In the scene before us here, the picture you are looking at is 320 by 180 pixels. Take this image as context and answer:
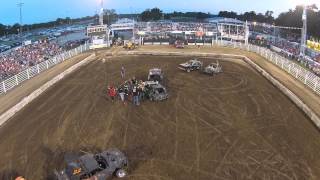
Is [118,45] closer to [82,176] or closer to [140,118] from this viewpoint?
[140,118]

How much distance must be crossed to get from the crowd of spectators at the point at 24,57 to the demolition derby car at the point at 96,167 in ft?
91.2

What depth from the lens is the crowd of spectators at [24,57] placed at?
4706 centimetres

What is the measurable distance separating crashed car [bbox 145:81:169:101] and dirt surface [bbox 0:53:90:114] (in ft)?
32.7

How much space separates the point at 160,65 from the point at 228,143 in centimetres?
2259

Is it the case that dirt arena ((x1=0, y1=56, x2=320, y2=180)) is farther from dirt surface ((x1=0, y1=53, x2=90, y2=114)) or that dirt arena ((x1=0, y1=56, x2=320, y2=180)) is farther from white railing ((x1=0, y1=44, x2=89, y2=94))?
white railing ((x1=0, y1=44, x2=89, y2=94))

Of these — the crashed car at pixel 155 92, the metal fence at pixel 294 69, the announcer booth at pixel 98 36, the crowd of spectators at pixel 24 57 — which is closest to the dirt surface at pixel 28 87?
the crowd of spectators at pixel 24 57

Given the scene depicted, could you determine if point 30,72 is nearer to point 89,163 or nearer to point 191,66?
point 191,66

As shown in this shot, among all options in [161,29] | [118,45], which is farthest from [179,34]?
[118,45]

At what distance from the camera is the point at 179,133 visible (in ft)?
81.7

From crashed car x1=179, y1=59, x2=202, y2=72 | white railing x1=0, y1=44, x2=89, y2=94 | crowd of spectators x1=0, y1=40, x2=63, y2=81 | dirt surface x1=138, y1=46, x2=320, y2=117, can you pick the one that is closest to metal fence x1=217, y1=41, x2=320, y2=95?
dirt surface x1=138, y1=46, x2=320, y2=117

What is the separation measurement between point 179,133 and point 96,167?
7351 millimetres

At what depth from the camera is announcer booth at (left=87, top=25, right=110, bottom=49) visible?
57219 millimetres

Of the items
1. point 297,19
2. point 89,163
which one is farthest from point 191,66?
point 297,19

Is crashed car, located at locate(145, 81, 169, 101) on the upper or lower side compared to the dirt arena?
upper
